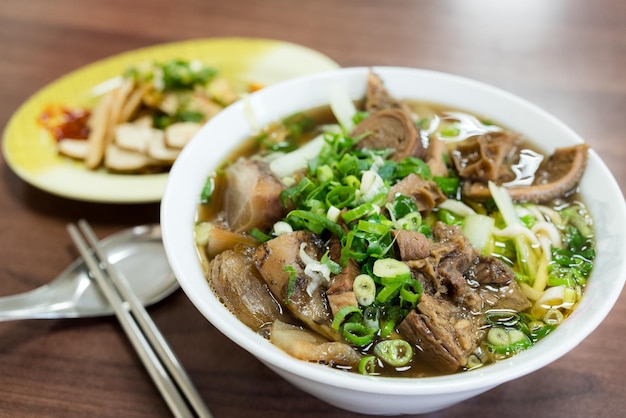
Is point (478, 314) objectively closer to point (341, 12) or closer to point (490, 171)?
point (490, 171)

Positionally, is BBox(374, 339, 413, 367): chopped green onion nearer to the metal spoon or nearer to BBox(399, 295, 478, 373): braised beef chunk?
BBox(399, 295, 478, 373): braised beef chunk

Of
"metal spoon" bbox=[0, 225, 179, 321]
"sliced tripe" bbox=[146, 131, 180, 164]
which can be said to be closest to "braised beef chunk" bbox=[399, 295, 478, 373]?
"metal spoon" bbox=[0, 225, 179, 321]

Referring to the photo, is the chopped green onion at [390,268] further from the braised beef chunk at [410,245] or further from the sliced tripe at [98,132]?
the sliced tripe at [98,132]

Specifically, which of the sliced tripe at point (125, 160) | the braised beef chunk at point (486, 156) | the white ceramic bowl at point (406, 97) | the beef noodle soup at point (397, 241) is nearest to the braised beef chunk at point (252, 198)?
the beef noodle soup at point (397, 241)

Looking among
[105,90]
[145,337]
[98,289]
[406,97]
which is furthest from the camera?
[105,90]

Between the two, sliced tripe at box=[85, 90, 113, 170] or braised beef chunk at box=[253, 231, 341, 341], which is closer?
braised beef chunk at box=[253, 231, 341, 341]

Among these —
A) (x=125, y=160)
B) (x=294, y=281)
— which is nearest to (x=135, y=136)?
(x=125, y=160)

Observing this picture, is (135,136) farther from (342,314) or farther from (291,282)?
(342,314)
